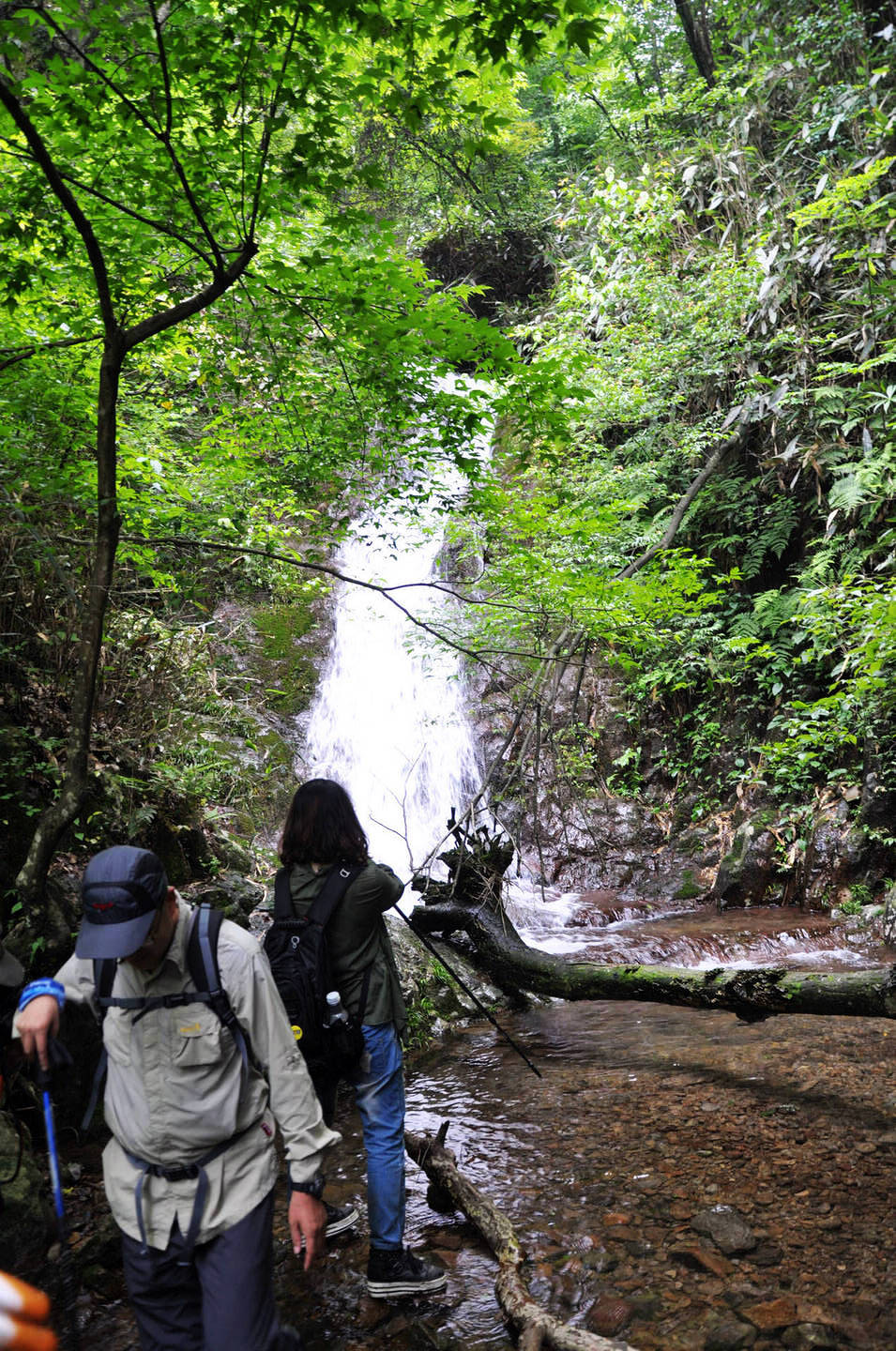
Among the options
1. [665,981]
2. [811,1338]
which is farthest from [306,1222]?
[665,981]

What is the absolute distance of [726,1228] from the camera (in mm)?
3506

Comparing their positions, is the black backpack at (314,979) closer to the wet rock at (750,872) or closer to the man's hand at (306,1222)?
the man's hand at (306,1222)

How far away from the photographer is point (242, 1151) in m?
2.16

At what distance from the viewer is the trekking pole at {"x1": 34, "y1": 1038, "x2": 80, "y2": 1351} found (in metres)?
2.09

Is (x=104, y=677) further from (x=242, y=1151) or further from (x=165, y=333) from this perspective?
(x=242, y=1151)

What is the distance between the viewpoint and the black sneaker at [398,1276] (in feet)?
10.1

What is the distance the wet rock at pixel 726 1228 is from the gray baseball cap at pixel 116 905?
2.95 m

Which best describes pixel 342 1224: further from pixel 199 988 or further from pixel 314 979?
pixel 199 988

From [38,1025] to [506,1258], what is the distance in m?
2.13

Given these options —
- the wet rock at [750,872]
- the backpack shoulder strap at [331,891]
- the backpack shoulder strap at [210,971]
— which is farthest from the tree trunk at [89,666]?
the wet rock at [750,872]

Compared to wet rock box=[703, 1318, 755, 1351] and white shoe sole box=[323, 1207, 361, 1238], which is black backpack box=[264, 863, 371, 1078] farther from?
wet rock box=[703, 1318, 755, 1351]

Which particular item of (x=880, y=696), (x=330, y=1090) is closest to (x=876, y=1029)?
(x=880, y=696)

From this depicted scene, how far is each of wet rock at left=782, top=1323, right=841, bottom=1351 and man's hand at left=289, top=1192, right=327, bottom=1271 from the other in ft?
6.12

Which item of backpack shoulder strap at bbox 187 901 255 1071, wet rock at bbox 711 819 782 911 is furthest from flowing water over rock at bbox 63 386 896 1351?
wet rock at bbox 711 819 782 911
